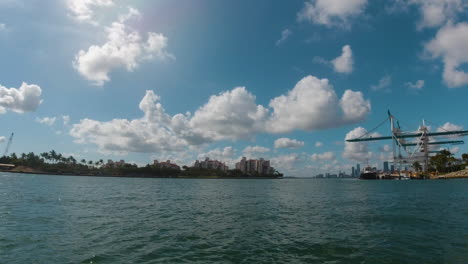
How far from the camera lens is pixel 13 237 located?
1489 centimetres

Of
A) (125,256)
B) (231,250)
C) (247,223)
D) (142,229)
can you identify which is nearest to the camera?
(125,256)

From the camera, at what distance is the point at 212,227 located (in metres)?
18.6

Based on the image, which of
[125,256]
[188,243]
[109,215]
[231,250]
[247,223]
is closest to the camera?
[125,256]

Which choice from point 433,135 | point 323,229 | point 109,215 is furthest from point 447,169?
point 109,215

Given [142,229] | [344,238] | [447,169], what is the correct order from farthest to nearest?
[447,169], [142,229], [344,238]

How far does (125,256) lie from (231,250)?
5257 mm

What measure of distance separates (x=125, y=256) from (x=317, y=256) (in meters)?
9.32

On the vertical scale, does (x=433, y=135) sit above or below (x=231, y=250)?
above

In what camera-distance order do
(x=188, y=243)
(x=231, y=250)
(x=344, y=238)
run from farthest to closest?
(x=344, y=238) < (x=188, y=243) < (x=231, y=250)

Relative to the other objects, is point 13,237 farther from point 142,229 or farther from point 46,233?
point 142,229

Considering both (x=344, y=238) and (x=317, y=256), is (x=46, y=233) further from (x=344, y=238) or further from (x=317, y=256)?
(x=344, y=238)

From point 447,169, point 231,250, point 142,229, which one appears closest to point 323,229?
point 231,250

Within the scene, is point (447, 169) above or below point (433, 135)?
below

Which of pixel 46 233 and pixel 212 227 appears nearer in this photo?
pixel 46 233
